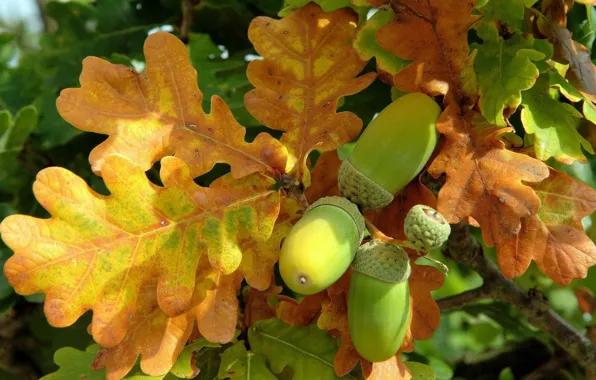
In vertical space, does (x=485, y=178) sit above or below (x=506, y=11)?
below

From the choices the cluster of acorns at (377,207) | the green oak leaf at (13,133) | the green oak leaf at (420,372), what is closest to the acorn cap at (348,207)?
the cluster of acorns at (377,207)

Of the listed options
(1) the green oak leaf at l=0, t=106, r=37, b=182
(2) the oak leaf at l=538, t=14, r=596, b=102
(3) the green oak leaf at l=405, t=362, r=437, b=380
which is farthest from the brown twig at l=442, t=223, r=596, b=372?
(1) the green oak leaf at l=0, t=106, r=37, b=182

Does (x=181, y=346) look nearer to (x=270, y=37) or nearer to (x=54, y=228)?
(x=54, y=228)

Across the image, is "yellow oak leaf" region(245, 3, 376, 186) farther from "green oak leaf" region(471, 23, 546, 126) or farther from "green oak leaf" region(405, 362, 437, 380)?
"green oak leaf" region(405, 362, 437, 380)

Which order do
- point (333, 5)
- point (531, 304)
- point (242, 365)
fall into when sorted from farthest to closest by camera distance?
point (531, 304) < point (242, 365) < point (333, 5)

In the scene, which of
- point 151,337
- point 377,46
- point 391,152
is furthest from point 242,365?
point 377,46

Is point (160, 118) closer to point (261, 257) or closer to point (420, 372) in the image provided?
point (261, 257)
